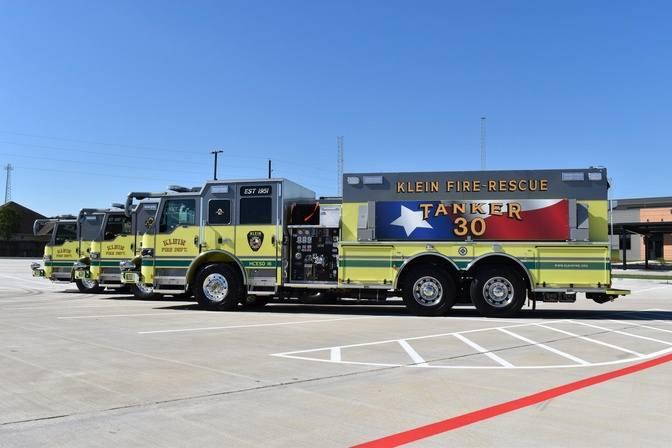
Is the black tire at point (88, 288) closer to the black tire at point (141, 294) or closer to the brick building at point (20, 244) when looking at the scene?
the black tire at point (141, 294)

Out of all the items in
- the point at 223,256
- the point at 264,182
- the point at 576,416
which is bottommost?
the point at 576,416

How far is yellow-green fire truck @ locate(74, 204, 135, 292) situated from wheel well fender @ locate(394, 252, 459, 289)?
969cm

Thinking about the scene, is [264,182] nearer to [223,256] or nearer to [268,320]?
[223,256]

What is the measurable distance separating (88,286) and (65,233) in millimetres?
2226

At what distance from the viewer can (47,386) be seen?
6336mm

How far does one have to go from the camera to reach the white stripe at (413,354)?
26.1 feet

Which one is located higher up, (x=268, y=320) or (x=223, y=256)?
(x=223, y=256)

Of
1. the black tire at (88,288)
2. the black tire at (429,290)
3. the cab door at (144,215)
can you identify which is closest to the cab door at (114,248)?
the black tire at (88,288)

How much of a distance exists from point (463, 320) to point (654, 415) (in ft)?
23.9

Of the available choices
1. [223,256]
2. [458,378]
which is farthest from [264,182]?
[458,378]

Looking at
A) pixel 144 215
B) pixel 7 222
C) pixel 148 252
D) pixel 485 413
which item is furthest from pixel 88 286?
pixel 7 222

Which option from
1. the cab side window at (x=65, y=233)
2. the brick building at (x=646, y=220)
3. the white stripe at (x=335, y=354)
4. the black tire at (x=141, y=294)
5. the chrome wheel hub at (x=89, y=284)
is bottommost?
the white stripe at (x=335, y=354)

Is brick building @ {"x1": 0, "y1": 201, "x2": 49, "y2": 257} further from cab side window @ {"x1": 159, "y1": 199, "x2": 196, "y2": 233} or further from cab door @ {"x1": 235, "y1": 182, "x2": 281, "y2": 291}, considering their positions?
cab door @ {"x1": 235, "y1": 182, "x2": 281, "y2": 291}

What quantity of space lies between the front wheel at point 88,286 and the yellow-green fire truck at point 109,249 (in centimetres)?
51
